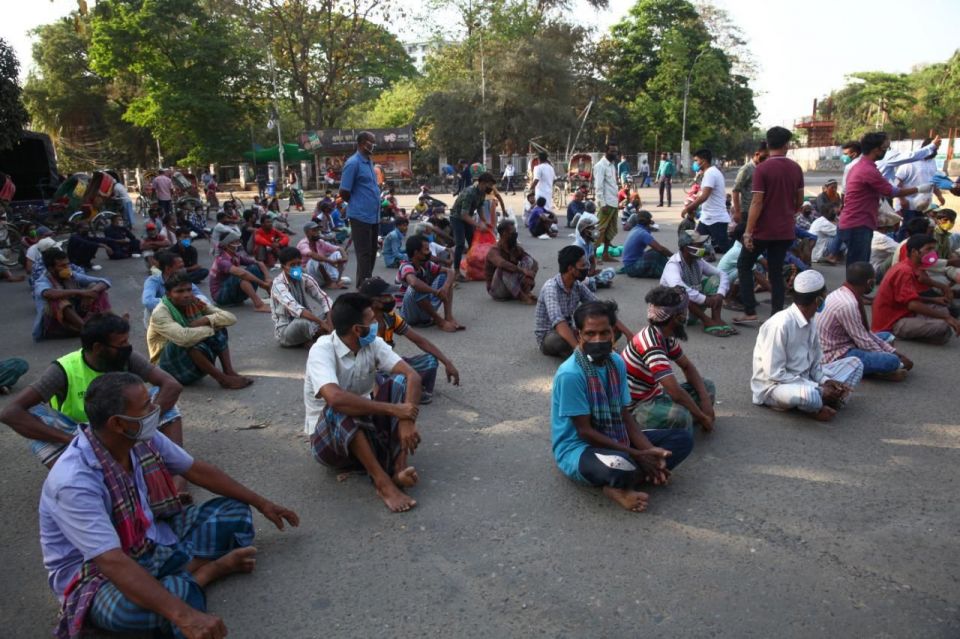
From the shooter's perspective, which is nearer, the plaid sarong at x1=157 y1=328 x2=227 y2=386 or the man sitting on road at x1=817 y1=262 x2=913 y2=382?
the man sitting on road at x1=817 y1=262 x2=913 y2=382

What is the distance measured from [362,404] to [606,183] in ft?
28.7

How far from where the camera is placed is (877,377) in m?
5.44

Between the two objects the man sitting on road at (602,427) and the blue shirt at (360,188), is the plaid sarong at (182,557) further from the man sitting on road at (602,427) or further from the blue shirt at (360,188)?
the blue shirt at (360,188)

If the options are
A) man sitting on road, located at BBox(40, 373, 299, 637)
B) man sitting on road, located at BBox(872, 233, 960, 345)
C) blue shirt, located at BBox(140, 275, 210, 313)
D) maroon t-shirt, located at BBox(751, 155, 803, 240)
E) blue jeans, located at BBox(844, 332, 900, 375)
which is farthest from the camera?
maroon t-shirt, located at BBox(751, 155, 803, 240)

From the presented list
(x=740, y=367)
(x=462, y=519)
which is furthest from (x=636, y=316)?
(x=462, y=519)

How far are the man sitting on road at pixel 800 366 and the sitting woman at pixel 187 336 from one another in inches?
163

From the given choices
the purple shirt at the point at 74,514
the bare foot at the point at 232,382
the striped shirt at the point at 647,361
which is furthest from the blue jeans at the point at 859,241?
the purple shirt at the point at 74,514

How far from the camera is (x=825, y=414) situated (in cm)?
456

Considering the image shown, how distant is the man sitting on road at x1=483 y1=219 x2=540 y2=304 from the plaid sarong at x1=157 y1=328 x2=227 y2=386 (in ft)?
12.4

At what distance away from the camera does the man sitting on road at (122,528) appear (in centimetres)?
231

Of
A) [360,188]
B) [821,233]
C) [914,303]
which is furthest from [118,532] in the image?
[821,233]

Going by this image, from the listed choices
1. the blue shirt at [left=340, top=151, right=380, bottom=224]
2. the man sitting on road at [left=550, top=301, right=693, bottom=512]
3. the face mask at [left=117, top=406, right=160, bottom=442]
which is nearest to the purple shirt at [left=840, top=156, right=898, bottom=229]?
the man sitting on road at [left=550, top=301, right=693, bottom=512]

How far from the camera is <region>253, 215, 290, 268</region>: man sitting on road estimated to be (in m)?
10.4

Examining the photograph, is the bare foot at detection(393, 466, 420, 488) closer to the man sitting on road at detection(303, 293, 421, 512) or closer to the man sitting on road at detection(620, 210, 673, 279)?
the man sitting on road at detection(303, 293, 421, 512)
